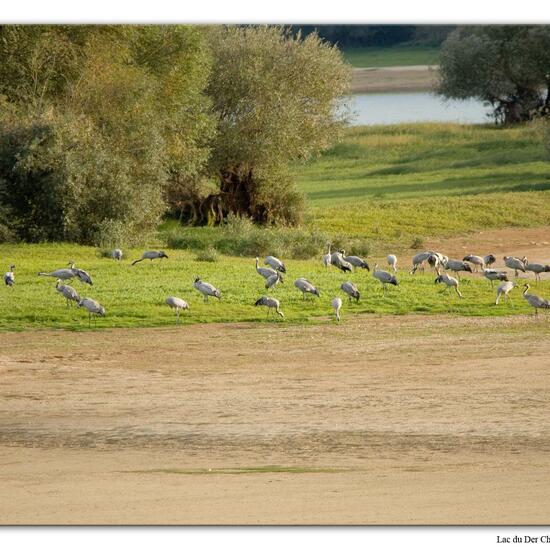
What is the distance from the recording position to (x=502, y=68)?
63.9 metres

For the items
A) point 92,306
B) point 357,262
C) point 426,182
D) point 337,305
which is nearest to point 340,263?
point 357,262

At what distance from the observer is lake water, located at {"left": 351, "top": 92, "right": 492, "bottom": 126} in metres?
69.7

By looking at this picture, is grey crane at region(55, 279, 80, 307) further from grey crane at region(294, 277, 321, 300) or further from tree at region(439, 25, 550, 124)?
tree at region(439, 25, 550, 124)

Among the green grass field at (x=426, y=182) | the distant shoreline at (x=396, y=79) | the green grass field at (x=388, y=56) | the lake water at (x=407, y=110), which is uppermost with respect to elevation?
the green grass field at (x=388, y=56)

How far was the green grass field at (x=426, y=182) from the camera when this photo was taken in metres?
44.4

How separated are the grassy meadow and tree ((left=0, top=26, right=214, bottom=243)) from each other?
4.04ft

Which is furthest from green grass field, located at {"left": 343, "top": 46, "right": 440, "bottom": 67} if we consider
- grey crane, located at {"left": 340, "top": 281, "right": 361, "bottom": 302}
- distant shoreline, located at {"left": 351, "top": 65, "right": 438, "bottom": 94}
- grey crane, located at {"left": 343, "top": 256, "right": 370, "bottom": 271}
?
grey crane, located at {"left": 340, "top": 281, "right": 361, "bottom": 302}

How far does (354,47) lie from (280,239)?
7.85 m

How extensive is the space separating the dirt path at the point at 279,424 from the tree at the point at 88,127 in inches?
393

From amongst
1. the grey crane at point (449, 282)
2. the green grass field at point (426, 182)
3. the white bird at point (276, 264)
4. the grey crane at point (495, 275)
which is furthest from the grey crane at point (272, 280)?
the green grass field at point (426, 182)

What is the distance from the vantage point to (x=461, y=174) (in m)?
56.3

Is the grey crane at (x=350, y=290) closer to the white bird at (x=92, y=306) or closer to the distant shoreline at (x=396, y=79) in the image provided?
the white bird at (x=92, y=306)

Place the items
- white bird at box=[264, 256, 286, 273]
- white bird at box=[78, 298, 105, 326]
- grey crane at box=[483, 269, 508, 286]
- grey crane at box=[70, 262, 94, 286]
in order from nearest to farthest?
white bird at box=[78, 298, 105, 326], grey crane at box=[70, 262, 94, 286], grey crane at box=[483, 269, 508, 286], white bird at box=[264, 256, 286, 273]
